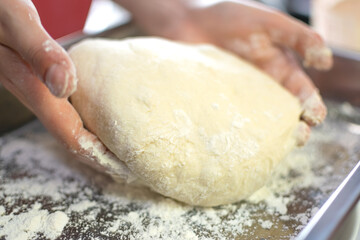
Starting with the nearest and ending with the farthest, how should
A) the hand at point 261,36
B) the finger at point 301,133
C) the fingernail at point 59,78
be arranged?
the fingernail at point 59,78, the finger at point 301,133, the hand at point 261,36

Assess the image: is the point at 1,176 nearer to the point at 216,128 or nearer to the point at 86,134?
the point at 86,134

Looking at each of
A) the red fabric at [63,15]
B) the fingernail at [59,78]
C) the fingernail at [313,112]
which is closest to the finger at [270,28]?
the fingernail at [313,112]

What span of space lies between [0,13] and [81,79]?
0.75 ft

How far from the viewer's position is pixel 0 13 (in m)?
0.74

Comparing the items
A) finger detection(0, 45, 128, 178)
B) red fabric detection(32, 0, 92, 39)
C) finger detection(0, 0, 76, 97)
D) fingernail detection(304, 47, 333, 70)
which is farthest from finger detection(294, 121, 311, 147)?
red fabric detection(32, 0, 92, 39)

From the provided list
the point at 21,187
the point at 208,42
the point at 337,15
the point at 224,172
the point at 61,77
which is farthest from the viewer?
the point at 337,15

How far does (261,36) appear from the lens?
3.83ft

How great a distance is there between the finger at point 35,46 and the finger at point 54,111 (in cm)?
5

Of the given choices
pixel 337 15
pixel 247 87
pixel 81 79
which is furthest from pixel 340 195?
pixel 337 15

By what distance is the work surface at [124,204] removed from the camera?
0.84 m

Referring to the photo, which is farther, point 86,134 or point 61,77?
point 86,134

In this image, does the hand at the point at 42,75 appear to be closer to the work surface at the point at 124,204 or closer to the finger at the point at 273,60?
the work surface at the point at 124,204

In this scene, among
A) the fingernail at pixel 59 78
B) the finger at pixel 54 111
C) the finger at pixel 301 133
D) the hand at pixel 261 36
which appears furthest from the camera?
the hand at pixel 261 36

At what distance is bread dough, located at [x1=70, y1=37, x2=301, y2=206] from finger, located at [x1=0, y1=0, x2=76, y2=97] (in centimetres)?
17
